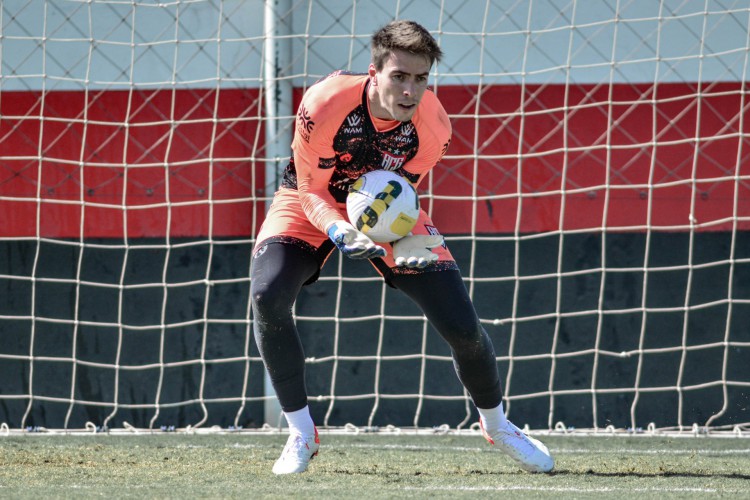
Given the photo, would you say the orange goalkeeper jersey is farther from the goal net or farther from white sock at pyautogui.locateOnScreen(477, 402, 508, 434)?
the goal net

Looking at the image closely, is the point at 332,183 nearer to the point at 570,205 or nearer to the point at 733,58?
the point at 570,205

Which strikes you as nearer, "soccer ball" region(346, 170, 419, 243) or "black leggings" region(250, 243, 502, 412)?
"soccer ball" region(346, 170, 419, 243)

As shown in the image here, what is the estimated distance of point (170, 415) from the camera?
230 inches

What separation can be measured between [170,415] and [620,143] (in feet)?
9.29

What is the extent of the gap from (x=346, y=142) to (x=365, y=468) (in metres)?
1.22

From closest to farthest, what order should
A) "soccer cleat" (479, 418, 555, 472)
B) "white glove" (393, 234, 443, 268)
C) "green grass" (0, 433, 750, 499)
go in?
"green grass" (0, 433, 750, 499) < "white glove" (393, 234, 443, 268) < "soccer cleat" (479, 418, 555, 472)

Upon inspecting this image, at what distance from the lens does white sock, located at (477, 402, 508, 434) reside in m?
3.70

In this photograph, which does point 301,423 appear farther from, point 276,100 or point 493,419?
point 276,100

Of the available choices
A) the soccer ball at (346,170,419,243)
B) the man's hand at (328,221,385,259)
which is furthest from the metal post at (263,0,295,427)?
the man's hand at (328,221,385,259)

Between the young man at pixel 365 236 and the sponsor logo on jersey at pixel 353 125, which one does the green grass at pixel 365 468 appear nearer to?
the young man at pixel 365 236

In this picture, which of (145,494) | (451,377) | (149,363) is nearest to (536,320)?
(451,377)

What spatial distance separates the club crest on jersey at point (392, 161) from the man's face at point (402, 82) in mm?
195

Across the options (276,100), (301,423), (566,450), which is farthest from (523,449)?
(276,100)

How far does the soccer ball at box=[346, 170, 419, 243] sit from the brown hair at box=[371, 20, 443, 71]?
373 millimetres
